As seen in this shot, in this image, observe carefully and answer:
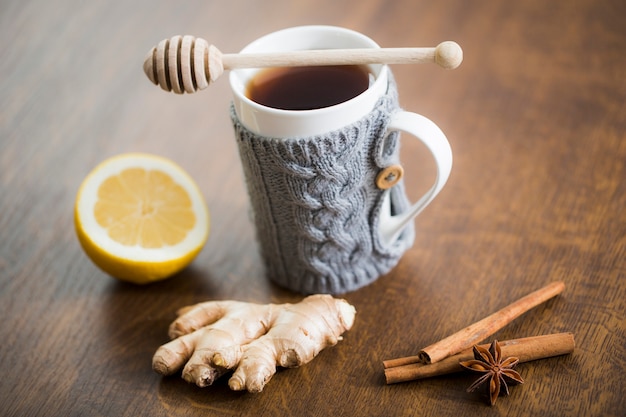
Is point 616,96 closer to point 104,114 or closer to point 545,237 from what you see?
point 545,237

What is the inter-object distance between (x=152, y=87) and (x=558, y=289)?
83cm

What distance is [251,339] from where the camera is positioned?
1012 millimetres

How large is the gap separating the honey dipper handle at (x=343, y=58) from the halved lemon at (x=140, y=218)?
280mm

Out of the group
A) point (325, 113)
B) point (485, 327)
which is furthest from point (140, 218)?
point (485, 327)

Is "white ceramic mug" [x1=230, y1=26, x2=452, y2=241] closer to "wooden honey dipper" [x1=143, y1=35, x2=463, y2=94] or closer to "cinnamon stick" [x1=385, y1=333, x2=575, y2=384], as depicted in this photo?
"wooden honey dipper" [x1=143, y1=35, x2=463, y2=94]

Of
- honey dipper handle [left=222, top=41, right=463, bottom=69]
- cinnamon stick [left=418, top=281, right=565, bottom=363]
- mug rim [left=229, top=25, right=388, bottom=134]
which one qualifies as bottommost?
cinnamon stick [left=418, top=281, right=565, bottom=363]

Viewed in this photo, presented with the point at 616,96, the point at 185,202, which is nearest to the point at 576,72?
the point at 616,96

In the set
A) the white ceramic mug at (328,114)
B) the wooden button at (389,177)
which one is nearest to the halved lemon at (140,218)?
the white ceramic mug at (328,114)

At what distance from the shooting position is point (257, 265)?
1167 mm

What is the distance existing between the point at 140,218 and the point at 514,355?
56cm

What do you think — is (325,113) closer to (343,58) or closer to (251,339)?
(343,58)

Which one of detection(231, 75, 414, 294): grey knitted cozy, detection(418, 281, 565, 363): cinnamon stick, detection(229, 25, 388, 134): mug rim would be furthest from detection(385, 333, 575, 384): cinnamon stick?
detection(229, 25, 388, 134): mug rim

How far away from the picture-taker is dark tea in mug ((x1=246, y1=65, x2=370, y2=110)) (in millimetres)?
→ 1000

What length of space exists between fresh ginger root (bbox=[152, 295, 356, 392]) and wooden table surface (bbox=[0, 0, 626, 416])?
0.11ft
